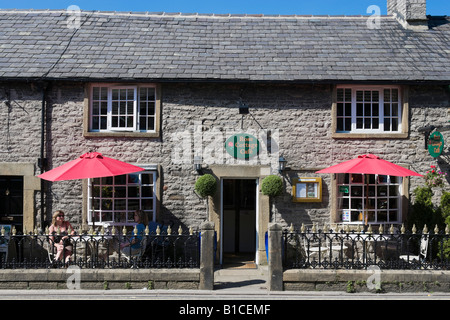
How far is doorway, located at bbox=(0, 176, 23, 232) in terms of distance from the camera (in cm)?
1059

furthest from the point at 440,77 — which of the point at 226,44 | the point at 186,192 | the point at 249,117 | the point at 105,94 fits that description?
the point at 105,94

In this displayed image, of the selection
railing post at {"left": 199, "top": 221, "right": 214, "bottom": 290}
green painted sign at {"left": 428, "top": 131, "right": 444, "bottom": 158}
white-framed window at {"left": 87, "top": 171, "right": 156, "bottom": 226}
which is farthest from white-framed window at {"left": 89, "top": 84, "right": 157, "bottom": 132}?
green painted sign at {"left": 428, "top": 131, "right": 444, "bottom": 158}

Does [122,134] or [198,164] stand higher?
[122,134]

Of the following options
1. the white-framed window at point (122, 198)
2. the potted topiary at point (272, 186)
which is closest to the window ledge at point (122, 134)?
the white-framed window at point (122, 198)

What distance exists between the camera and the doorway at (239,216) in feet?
39.2

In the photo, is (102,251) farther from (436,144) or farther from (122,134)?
(436,144)

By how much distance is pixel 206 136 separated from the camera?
1066 cm

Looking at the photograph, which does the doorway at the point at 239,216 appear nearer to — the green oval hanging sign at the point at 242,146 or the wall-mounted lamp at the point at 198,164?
the green oval hanging sign at the point at 242,146

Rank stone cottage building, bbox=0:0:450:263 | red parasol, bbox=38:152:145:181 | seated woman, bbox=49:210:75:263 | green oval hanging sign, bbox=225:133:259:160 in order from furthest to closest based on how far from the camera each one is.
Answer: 1. green oval hanging sign, bbox=225:133:259:160
2. stone cottage building, bbox=0:0:450:263
3. red parasol, bbox=38:152:145:181
4. seated woman, bbox=49:210:75:263

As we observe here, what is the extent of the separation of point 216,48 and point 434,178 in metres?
6.46

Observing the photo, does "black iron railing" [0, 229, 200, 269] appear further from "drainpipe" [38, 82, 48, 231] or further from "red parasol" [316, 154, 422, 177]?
"red parasol" [316, 154, 422, 177]

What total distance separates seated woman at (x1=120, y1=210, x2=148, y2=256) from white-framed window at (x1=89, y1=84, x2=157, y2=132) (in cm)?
219

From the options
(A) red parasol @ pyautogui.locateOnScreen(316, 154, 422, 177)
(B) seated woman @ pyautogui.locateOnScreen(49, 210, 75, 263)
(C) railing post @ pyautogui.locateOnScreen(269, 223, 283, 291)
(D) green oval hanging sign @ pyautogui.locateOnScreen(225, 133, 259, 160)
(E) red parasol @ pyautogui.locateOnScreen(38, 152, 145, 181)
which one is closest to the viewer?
(C) railing post @ pyautogui.locateOnScreen(269, 223, 283, 291)

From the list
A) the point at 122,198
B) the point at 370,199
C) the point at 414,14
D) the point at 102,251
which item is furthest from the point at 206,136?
the point at 414,14
